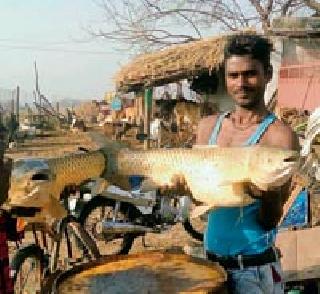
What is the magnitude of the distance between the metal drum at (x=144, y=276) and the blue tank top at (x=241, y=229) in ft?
0.36

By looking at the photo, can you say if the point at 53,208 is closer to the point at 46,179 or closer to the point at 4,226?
the point at 46,179

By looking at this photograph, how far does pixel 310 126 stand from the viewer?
690 cm

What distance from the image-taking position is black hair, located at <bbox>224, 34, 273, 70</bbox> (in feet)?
8.26

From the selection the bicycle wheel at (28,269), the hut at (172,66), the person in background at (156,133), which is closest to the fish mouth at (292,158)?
the bicycle wheel at (28,269)

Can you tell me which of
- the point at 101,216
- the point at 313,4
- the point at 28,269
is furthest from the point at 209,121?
the point at 313,4

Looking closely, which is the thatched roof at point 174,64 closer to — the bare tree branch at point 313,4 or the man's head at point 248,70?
the bare tree branch at point 313,4

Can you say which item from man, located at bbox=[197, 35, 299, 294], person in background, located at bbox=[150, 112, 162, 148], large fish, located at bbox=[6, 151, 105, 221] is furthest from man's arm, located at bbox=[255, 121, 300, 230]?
person in background, located at bbox=[150, 112, 162, 148]

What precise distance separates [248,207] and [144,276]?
0.58 m

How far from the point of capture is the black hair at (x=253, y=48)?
2.52 meters

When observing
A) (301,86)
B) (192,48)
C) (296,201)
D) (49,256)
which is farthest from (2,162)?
(192,48)

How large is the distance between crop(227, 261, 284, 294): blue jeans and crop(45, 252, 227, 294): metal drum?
0.25 ft

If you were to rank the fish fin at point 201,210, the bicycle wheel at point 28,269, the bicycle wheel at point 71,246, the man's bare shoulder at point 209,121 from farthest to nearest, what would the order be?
1. the bicycle wheel at point 71,246
2. the bicycle wheel at point 28,269
3. the man's bare shoulder at point 209,121
4. the fish fin at point 201,210

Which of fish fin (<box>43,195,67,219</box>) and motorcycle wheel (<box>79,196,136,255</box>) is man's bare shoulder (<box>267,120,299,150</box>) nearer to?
fish fin (<box>43,195,67,219</box>)

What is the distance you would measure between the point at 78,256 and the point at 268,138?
3357 millimetres
